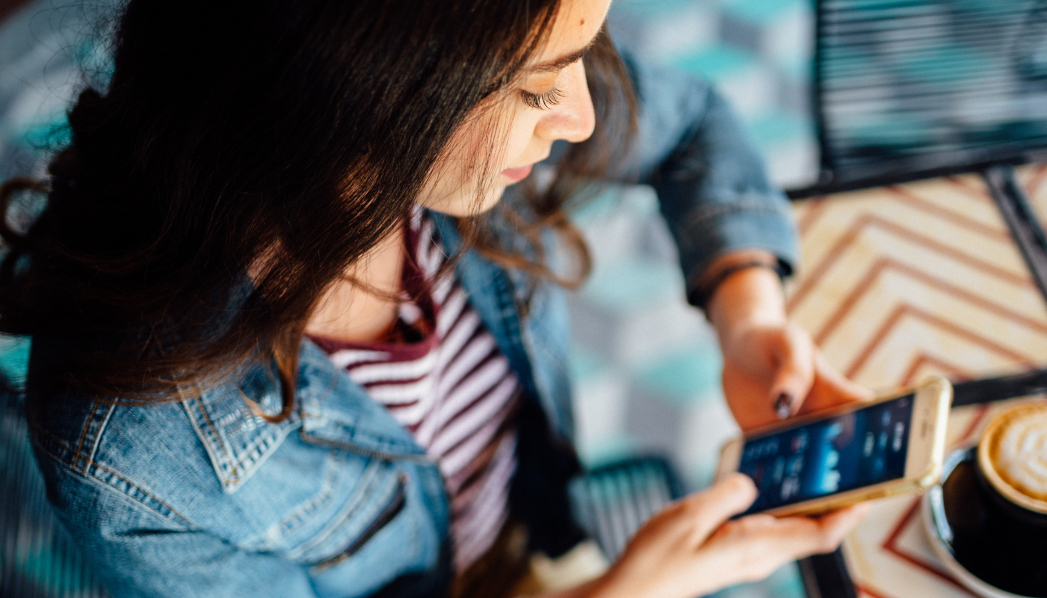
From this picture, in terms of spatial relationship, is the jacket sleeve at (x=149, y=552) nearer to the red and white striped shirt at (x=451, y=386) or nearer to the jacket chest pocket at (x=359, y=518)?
the jacket chest pocket at (x=359, y=518)

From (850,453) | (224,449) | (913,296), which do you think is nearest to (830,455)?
(850,453)

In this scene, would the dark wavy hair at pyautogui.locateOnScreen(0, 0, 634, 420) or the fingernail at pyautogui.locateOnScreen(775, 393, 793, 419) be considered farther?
the fingernail at pyautogui.locateOnScreen(775, 393, 793, 419)

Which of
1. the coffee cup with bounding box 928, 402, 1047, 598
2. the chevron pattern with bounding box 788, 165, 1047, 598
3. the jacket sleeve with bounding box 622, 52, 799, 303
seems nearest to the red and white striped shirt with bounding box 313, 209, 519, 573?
the jacket sleeve with bounding box 622, 52, 799, 303

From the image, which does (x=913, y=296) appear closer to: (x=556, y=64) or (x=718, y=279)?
(x=718, y=279)

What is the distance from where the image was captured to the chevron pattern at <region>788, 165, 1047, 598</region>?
0.86 meters

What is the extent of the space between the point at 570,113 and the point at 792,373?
43 cm

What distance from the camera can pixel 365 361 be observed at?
0.80 m

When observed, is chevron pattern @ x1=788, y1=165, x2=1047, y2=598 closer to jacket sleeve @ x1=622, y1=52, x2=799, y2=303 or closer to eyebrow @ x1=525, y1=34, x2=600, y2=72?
jacket sleeve @ x1=622, y1=52, x2=799, y2=303

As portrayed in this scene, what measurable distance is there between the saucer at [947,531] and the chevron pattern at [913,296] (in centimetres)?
3

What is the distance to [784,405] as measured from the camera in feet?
2.71

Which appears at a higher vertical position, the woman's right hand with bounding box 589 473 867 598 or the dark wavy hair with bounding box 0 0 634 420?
the dark wavy hair with bounding box 0 0 634 420

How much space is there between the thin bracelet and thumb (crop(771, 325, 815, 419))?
0.13 meters

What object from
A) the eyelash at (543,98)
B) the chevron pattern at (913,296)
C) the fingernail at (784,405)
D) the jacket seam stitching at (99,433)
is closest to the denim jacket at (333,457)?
the jacket seam stitching at (99,433)

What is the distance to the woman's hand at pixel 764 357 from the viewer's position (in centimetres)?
82
